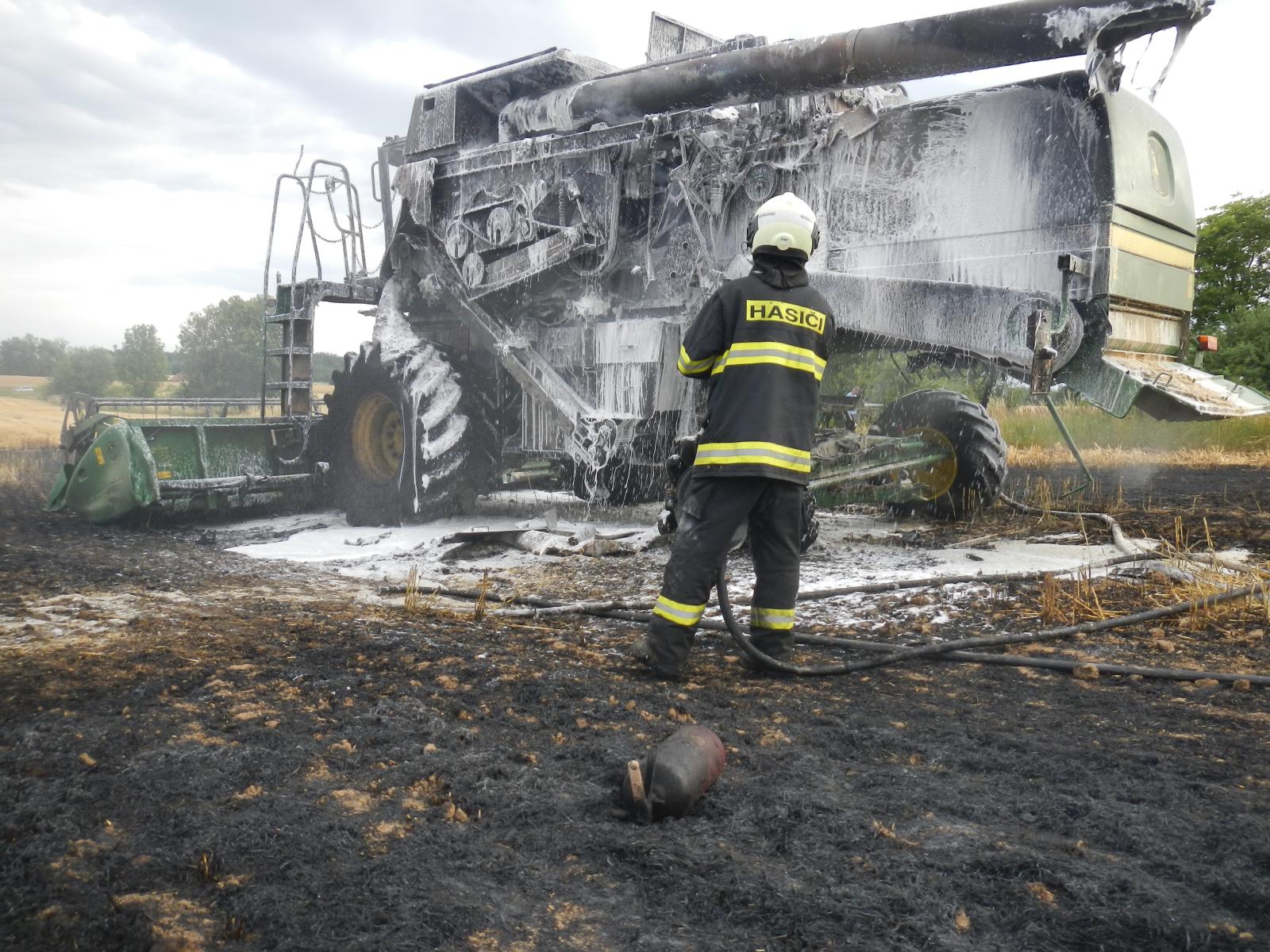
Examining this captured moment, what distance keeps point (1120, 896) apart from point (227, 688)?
2799 mm

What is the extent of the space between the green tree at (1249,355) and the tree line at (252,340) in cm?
1

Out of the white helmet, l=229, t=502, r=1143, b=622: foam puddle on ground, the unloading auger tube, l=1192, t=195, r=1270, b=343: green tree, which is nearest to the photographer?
the white helmet

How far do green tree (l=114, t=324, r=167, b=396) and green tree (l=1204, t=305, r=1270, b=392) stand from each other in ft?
82.5

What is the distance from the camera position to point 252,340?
2653 cm

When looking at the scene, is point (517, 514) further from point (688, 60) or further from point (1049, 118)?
point (1049, 118)

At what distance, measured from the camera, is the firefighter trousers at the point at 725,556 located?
406cm

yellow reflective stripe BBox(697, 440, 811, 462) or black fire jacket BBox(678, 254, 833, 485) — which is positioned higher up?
black fire jacket BBox(678, 254, 833, 485)

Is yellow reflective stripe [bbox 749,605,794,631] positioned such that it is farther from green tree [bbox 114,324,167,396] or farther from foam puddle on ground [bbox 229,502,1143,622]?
green tree [bbox 114,324,167,396]

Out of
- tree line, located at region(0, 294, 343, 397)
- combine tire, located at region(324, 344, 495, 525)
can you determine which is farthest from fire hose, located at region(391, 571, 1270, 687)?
tree line, located at region(0, 294, 343, 397)

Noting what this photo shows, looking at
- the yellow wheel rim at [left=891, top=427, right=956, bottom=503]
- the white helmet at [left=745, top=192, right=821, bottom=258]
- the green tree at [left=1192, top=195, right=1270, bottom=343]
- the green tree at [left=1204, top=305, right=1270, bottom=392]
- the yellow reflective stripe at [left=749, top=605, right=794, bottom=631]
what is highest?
the green tree at [left=1192, top=195, right=1270, bottom=343]

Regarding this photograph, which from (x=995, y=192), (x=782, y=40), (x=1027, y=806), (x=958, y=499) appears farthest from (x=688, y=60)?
(x=1027, y=806)

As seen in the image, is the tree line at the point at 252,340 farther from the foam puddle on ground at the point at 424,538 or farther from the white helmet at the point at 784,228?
the white helmet at the point at 784,228

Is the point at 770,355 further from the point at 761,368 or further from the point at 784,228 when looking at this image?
the point at 784,228

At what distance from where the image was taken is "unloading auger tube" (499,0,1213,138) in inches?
208
